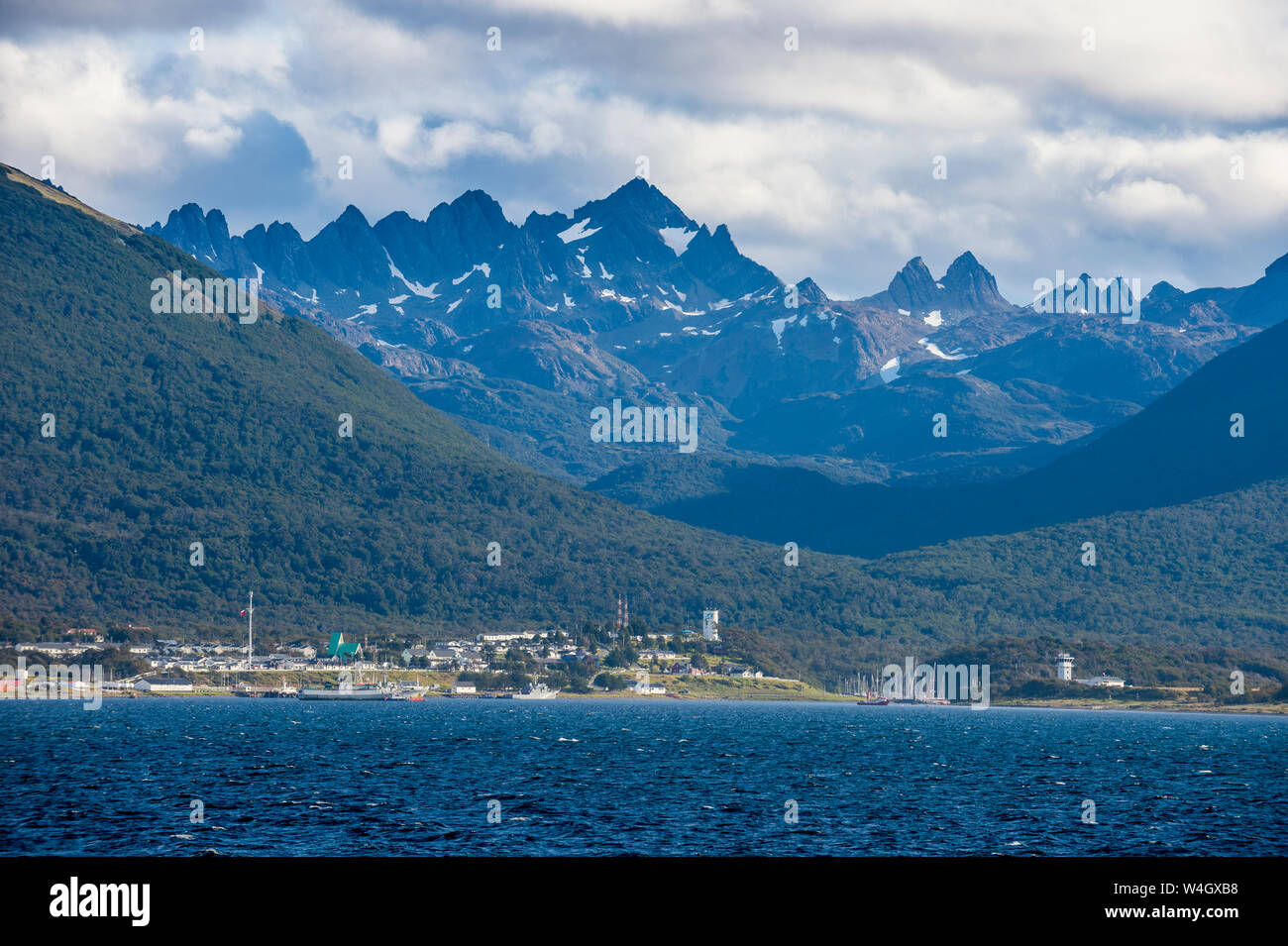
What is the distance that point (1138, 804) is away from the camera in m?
97.7

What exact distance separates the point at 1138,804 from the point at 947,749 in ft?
205

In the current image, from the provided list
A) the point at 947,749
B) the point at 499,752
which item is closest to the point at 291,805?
the point at 499,752

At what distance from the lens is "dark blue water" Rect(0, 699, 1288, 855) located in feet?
235

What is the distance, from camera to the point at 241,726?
181625 millimetres

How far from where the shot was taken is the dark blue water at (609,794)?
235 feet

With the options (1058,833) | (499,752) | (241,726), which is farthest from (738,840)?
(241,726)

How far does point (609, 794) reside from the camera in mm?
97188

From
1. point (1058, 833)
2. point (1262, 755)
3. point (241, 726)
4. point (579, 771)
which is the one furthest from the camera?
point (241, 726)
